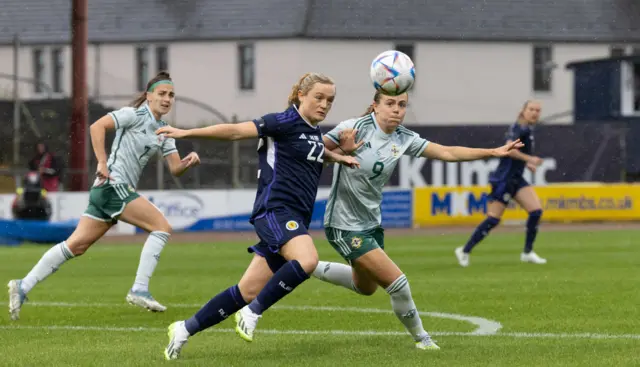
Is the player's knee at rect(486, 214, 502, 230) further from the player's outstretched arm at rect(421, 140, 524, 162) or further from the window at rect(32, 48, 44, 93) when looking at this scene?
the window at rect(32, 48, 44, 93)

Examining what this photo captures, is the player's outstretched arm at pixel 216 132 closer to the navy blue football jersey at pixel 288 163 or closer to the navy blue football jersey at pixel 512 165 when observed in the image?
the navy blue football jersey at pixel 288 163

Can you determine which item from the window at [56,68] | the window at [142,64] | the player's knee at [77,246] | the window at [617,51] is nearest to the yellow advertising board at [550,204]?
the player's knee at [77,246]

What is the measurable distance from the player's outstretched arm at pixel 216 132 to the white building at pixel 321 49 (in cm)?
4600

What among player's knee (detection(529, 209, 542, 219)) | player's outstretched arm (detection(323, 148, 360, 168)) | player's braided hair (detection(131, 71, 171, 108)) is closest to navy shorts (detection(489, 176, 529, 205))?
player's knee (detection(529, 209, 542, 219))

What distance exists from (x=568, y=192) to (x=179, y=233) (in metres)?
9.43

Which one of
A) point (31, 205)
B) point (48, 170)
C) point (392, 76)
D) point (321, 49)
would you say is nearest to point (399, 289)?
point (392, 76)

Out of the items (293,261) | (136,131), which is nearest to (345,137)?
(293,261)

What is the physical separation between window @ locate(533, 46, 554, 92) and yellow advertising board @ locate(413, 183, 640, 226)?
2745cm

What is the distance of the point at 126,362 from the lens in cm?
854

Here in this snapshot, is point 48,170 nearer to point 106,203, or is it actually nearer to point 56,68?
point 106,203

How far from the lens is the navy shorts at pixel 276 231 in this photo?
8.58m

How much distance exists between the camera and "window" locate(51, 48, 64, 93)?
5881cm

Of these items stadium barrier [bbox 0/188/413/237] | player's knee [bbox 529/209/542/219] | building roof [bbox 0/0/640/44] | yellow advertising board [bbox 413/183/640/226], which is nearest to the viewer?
player's knee [bbox 529/209/542/219]

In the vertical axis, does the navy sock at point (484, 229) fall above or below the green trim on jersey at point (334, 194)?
below
